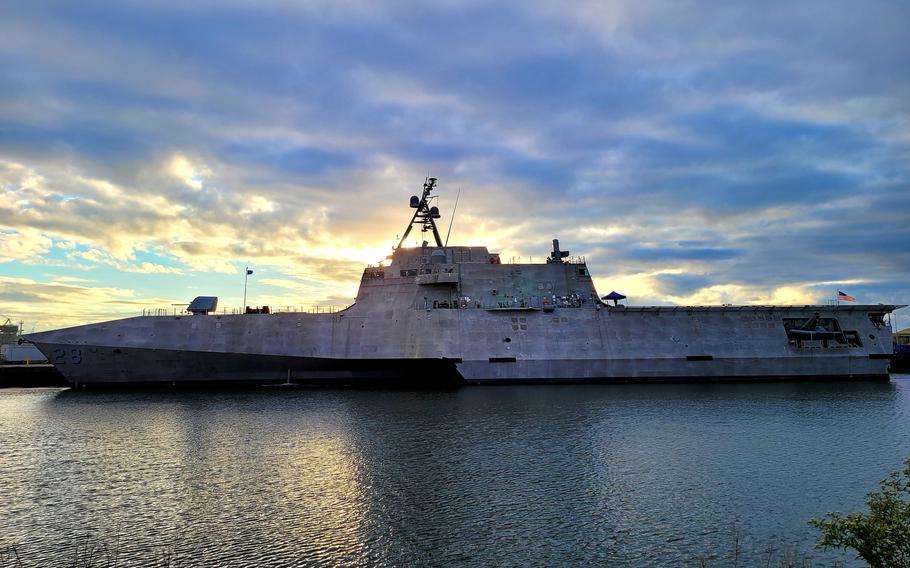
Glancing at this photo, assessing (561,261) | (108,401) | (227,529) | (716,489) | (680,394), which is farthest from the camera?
(561,261)

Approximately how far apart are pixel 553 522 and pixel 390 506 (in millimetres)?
3375

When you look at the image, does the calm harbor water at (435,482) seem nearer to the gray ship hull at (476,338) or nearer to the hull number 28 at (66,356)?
the hull number 28 at (66,356)

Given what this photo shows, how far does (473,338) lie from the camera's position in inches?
1326

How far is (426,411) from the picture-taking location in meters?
24.0

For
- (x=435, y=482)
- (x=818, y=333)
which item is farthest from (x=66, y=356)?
(x=818, y=333)

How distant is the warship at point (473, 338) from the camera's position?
32719mm

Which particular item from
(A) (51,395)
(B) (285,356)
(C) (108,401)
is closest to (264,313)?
(B) (285,356)

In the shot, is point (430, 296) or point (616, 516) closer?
point (616, 516)

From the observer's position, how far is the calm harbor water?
996 centimetres

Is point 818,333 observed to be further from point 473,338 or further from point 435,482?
point 435,482

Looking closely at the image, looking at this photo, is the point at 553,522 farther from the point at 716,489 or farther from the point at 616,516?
the point at 716,489

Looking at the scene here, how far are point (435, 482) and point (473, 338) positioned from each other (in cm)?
2012

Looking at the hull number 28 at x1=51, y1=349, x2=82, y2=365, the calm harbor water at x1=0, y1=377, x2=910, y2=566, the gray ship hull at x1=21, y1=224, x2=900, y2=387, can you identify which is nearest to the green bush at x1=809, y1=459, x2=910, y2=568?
the calm harbor water at x1=0, y1=377, x2=910, y2=566

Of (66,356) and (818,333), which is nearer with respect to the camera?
(66,356)
